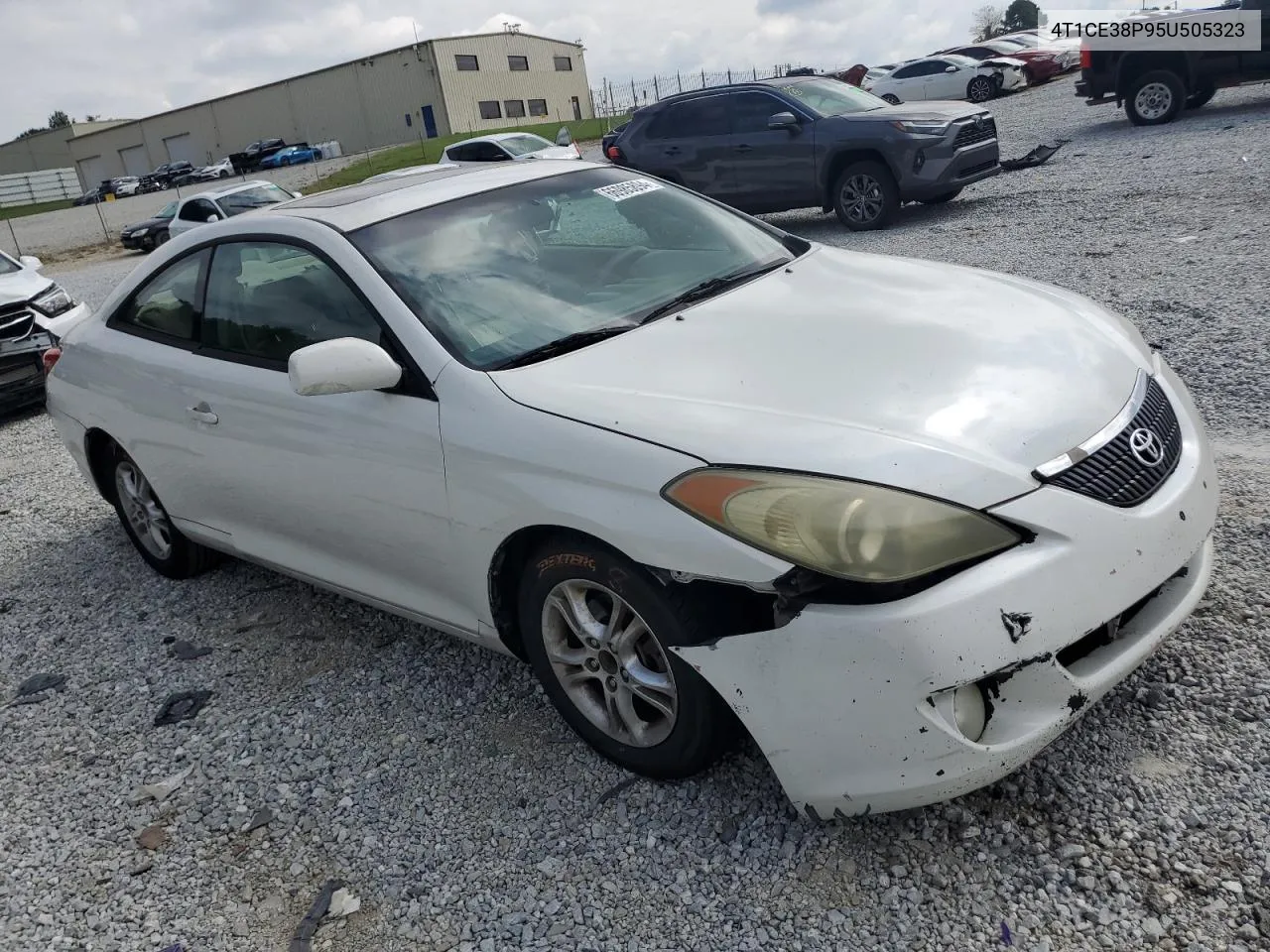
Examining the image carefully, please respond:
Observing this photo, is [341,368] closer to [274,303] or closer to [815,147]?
[274,303]

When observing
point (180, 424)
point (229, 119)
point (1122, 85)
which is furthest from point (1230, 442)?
point (229, 119)

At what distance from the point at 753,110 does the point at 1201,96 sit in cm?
766

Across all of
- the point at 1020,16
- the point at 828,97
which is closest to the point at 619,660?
→ the point at 828,97

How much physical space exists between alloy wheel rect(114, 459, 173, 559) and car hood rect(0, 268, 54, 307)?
5.03m

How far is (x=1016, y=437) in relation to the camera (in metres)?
2.38

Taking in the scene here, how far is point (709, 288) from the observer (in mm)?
3434

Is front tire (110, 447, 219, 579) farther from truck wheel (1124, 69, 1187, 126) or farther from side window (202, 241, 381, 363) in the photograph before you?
truck wheel (1124, 69, 1187, 126)

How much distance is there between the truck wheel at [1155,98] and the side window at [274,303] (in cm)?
1427

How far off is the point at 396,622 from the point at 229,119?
7743cm

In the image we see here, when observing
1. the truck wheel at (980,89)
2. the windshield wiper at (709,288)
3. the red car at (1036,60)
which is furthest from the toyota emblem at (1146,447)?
the red car at (1036,60)

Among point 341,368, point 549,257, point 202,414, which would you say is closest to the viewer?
point 341,368

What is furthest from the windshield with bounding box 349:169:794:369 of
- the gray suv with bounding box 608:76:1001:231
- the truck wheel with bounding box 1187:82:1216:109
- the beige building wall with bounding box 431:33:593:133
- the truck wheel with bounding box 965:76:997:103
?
the beige building wall with bounding box 431:33:593:133

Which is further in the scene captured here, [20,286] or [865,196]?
[865,196]

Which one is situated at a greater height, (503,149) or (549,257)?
(503,149)
